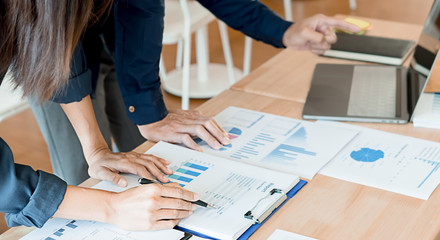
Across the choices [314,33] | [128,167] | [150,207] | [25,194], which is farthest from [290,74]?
[25,194]

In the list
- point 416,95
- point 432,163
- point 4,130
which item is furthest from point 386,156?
point 4,130

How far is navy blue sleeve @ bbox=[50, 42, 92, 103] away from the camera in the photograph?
1.19 meters

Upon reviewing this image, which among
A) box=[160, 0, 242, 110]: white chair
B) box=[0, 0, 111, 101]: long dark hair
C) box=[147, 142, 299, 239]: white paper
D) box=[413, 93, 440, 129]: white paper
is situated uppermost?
box=[0, 0, 111, 101]: long dark hair

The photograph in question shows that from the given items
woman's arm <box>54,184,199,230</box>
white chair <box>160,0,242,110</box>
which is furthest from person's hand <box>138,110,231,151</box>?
white chair <box>160,0,242,110</box>

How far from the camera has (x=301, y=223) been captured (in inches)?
36.8

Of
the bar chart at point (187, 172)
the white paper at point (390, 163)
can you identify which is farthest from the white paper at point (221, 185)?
the white paper at point (390, 163)

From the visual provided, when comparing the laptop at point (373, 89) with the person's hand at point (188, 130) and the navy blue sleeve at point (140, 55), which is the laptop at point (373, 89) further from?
the navy blue sleeve at point (140, 55)

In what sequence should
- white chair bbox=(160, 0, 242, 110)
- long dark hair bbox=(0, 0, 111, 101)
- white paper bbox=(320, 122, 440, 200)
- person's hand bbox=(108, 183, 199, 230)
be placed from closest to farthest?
1. long dark hair bbox=(0, 0, 111, 101)
2. person's hand bbox=(108, 183, 199, 230)
3. white paper bbox=(320, 122, 440, 200)
4. white chair bbox=(160, 0, 242, 110)

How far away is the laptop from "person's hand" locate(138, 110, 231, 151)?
22 cm

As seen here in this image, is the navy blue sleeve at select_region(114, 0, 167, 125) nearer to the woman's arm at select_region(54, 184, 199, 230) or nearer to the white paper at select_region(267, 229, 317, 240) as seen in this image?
the woman's arm at select_region(54, 184, 199, 230)

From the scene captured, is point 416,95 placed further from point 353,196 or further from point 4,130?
point 4,130

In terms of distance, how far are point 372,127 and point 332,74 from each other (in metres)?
0.30

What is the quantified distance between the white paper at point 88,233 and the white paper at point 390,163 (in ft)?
1.14

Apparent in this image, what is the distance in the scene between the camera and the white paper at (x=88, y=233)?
0.91 metres
